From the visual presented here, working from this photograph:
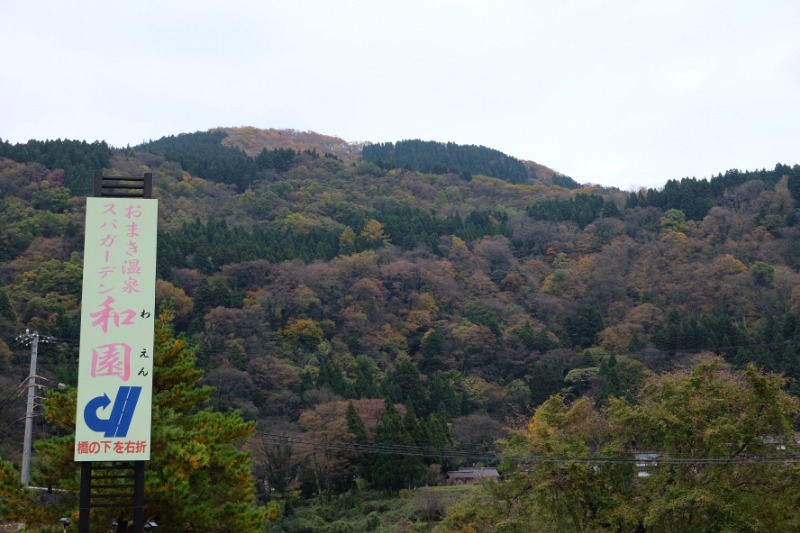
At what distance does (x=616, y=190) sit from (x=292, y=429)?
164 feet

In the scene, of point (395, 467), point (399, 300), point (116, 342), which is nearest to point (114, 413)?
point (116, 342)

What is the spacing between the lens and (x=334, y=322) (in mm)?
45812

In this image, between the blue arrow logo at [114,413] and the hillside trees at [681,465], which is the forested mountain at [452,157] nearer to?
the hillside trees at [681,465]

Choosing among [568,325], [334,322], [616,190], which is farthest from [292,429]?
[616,190]

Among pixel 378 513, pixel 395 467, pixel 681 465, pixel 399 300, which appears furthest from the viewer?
pixel 399 300

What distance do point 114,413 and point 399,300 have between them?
38939 mm

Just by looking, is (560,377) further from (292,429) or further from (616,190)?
(616,190)

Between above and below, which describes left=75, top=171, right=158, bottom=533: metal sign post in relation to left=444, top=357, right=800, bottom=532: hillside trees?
above

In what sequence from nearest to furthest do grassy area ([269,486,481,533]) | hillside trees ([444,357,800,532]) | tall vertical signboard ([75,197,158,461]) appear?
tall vertical signboard ([75,197,158,461]) < hillside trees ([444,357,800,532]) < grassy area ([269,486,481,533])

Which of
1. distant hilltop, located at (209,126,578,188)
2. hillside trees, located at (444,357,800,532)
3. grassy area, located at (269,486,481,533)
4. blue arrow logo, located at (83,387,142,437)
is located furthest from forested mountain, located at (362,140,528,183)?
blue arrow logo, located at (83,387,142,437)

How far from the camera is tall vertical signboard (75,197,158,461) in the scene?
9.75m

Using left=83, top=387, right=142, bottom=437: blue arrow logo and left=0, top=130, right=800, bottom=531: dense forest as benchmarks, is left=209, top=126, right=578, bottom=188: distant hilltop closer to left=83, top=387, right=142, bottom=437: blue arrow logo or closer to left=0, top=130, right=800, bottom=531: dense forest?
left=0, top=130, right=800, bottom=531: dense forest

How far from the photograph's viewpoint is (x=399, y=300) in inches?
1913

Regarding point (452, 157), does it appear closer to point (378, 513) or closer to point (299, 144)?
point (299, 144)
